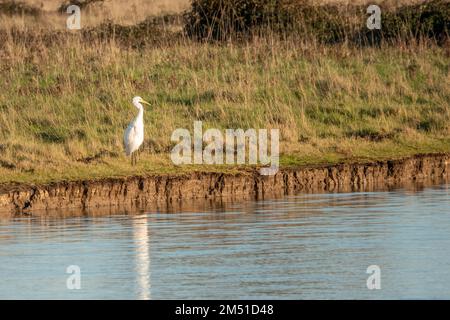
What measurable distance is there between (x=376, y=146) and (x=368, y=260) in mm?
9806

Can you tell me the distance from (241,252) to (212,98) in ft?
36.9

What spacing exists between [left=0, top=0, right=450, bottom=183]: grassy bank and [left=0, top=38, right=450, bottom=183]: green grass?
0.09 ft

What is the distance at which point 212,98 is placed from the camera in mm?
26000

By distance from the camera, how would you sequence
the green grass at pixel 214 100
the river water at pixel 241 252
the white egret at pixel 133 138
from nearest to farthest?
1. the river water at pixel 241 252
2. the white egret at pixel 133 138
3. the green grass at pixel 214 100

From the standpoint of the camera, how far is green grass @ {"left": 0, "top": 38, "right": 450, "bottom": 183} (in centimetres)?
2245

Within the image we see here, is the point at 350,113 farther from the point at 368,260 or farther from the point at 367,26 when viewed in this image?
the point at 368,260

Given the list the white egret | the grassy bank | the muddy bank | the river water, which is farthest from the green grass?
the river water

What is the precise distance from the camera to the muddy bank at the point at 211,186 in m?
20.1

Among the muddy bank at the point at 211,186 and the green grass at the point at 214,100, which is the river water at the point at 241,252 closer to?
the muddy bank at the point at 211,186

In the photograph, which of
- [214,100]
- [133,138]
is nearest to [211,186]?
[133,138]

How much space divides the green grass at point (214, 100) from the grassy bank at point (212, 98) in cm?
3

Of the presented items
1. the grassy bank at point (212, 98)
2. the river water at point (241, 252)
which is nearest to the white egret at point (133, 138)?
the grassy bank at point (212, 98)

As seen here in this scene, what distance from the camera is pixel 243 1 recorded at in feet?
108
